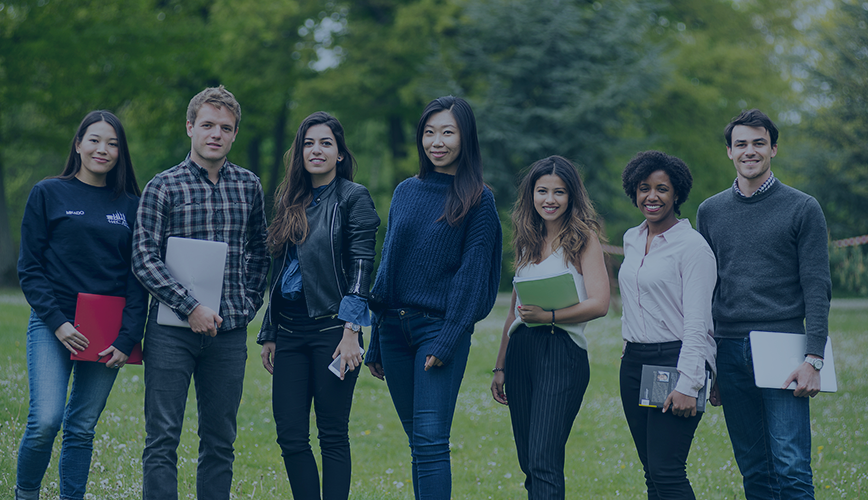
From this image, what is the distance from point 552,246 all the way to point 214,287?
175 cm

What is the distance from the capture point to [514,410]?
155 inches

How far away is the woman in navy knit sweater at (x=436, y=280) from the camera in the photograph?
3.68 meters

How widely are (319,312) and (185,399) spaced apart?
819mm

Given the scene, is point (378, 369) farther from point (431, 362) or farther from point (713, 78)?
point (713, 78)

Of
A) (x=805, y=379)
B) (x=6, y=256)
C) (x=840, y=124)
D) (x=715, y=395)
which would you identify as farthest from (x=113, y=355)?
(x=6, y=256)

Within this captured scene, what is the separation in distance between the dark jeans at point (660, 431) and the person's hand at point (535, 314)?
48 centimetres

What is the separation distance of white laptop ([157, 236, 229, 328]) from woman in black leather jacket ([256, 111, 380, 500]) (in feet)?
0.98

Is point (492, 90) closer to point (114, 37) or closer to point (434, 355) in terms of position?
point (114, 37)

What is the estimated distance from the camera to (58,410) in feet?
12.9

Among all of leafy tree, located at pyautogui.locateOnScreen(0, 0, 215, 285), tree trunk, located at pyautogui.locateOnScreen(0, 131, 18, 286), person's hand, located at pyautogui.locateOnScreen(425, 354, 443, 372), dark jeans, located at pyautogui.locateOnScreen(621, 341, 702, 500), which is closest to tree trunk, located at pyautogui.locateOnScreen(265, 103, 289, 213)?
leafy tree, located at pyautogui.locateOnScreen(0, 0, 215, 285)

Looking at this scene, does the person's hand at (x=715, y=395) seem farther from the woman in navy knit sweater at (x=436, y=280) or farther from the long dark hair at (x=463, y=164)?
the long dark hair at (x=463, y=164)

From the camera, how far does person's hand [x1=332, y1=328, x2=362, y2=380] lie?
3.75 m

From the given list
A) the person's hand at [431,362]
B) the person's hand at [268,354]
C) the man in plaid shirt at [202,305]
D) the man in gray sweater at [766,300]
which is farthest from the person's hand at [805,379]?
the man in plaid shirt at [202,305]

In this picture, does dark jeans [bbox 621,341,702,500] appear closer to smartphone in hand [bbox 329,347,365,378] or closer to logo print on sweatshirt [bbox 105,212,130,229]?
smartphone in hand [bbox 329,347,365,378]
